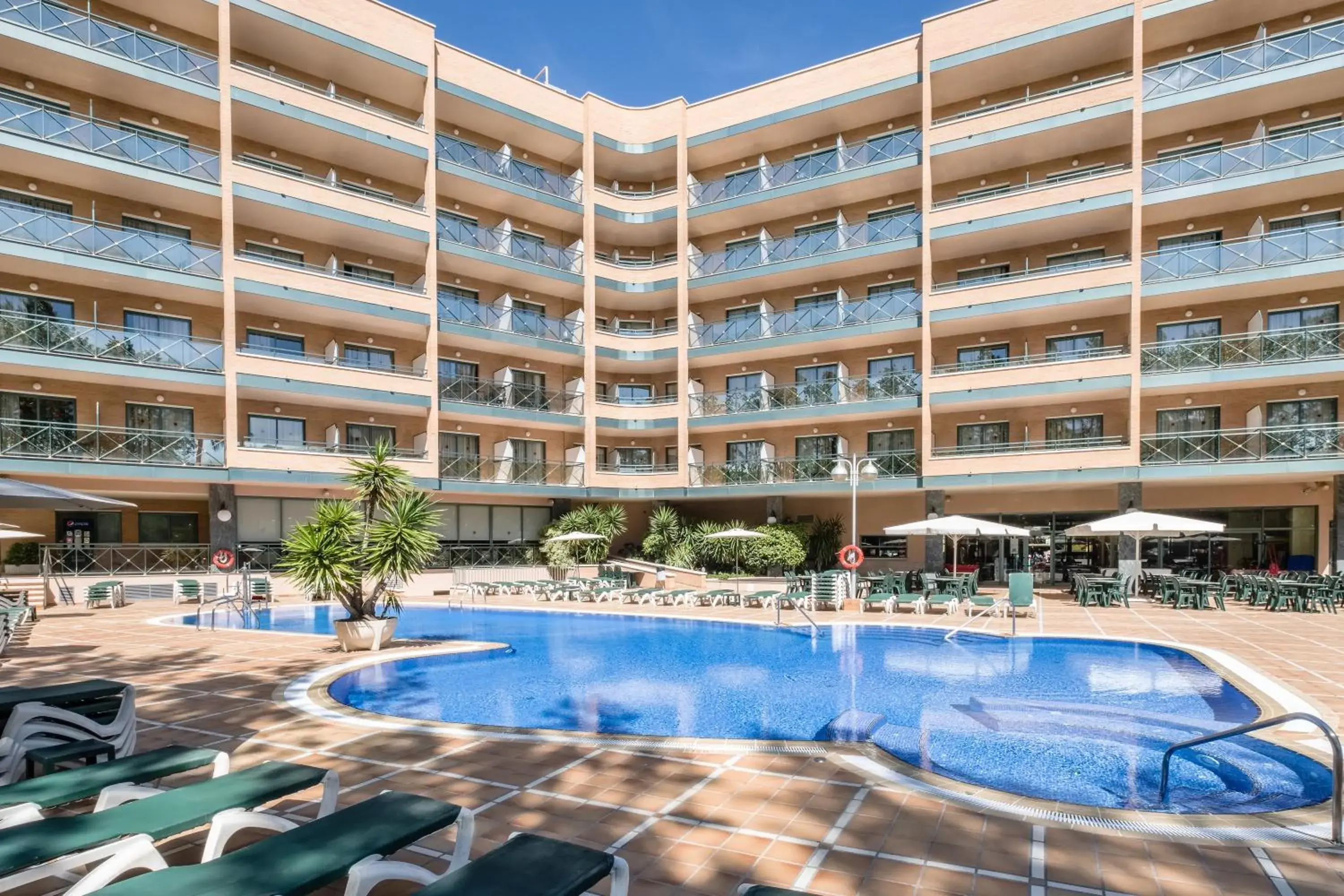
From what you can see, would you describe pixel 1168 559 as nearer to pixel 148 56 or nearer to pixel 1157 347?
pixel 1157 347

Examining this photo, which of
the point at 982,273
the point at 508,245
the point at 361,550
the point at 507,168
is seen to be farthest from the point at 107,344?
the point at 982,273

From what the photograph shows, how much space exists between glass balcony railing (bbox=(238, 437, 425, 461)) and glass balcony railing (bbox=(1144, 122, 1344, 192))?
76.9 ft

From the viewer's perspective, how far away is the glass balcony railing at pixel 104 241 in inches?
709

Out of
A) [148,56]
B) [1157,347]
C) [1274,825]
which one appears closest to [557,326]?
[148,56]

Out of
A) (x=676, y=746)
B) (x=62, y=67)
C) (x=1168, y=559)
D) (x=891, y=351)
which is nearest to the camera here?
(x=676, y=746)

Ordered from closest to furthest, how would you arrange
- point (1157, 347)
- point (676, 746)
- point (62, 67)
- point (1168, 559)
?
1. point (676, 746)
2. point (62, 67)
3. point (1157, 347)
4. point (1168, 559)

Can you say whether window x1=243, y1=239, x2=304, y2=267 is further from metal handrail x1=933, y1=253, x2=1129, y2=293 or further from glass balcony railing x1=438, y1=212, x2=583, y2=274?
metal handrail x1=933, y1=253, x2=1129, y2=293

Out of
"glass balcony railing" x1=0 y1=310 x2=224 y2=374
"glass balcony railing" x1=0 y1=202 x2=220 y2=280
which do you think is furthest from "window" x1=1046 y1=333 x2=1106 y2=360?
"glass balcony railing" x1=0 y1=202 x2=220 y2=280

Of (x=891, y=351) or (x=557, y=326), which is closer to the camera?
(x=891, y=351)

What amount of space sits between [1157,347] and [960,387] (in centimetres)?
516

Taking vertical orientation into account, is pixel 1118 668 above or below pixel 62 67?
below

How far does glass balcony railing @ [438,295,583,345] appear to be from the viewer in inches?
976

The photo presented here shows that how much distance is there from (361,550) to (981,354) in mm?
19967

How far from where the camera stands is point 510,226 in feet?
88.0
